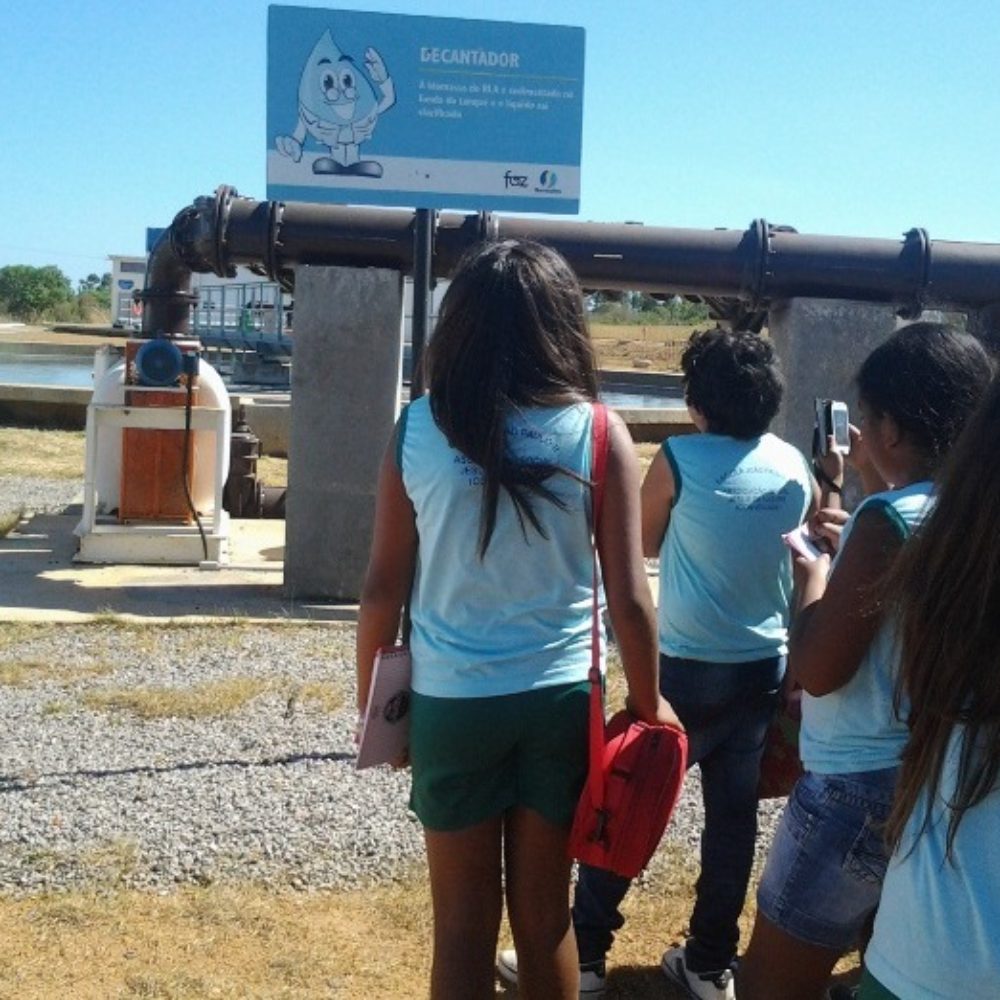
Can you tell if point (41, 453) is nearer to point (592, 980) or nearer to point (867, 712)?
point (592, 980)

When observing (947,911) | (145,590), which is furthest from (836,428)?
(145,590)

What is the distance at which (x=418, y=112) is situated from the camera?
7.26 metres

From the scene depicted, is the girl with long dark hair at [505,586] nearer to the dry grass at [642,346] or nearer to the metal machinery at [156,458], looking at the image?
the metal machinery at [156,458]

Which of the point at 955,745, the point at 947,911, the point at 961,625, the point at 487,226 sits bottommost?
the point at 947,911

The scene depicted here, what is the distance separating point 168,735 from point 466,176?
340cm

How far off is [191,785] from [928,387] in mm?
3421

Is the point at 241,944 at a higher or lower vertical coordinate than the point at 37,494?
lower

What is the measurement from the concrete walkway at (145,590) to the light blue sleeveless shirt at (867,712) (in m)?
5.70

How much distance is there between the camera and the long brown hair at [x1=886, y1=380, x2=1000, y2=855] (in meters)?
1.58

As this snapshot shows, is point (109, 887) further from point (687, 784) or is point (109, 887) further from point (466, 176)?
point (466, 176)

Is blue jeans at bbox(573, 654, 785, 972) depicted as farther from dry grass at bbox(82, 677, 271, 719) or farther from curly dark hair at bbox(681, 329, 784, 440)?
dry grass at bbox(82, 677, 271, 719)

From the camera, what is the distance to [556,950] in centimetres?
272

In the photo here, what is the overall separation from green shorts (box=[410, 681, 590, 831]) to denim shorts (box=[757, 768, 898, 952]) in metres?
0.43

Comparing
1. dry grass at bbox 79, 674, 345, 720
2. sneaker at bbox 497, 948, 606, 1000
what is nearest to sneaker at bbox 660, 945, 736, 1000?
sneaker at bbox 497, 948, 606, 1000
